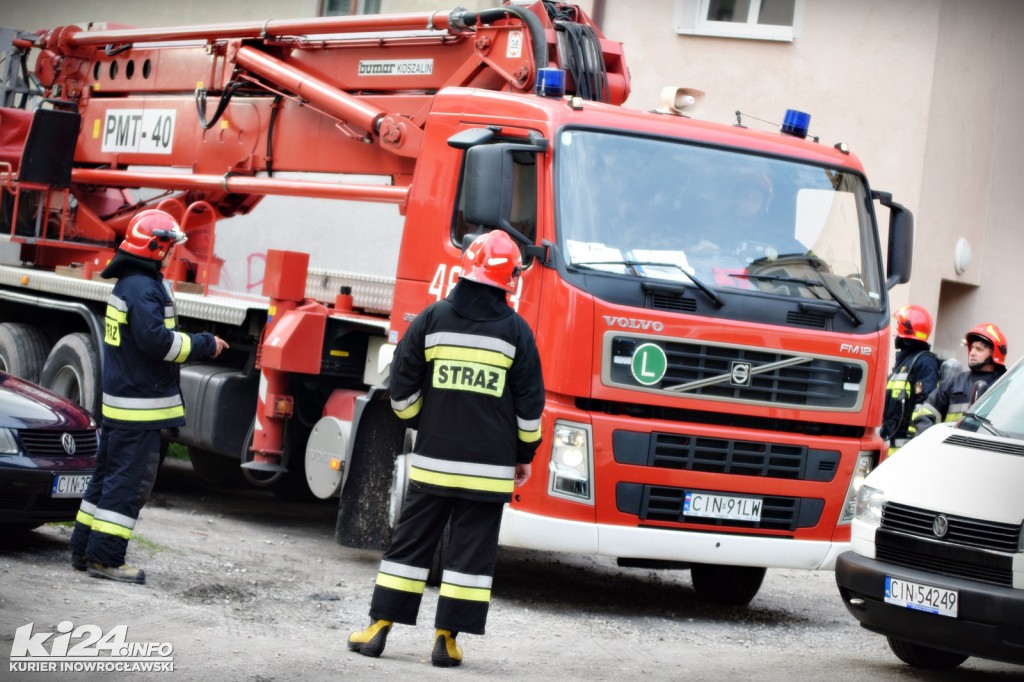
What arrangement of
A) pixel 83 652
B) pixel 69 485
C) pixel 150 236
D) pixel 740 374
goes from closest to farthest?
pixel 83 652 < pixel 150 236 < pixel 740 374 < pixel 69 485

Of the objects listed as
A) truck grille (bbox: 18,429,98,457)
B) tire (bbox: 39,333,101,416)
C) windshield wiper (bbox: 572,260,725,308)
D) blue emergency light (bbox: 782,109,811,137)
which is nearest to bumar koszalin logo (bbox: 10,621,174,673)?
truck grille (bbox: 18,429,98,457)

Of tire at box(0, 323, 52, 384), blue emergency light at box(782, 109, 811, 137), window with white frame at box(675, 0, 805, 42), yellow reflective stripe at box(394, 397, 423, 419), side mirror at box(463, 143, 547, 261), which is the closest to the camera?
yellow reflective stripe at box(394, 397, 423, 419)

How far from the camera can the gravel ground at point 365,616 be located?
6.29 m

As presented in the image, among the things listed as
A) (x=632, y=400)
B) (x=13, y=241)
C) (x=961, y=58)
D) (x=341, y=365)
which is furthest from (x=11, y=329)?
(x=961, y=58)

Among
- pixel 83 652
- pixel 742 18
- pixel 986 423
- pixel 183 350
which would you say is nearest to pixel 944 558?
pixel 986 423

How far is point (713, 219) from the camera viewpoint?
7.91 m

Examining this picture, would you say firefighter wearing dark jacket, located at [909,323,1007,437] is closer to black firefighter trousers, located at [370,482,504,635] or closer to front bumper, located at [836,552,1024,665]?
front bumper, located at [836,552,1024,665]

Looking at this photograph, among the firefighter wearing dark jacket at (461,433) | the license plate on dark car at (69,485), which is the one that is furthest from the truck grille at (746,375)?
the license plate on dark car at (69,485)

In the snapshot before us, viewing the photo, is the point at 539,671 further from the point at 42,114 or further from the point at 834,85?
the point at 834,85

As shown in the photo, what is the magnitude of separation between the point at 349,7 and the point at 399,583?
36.2 feet

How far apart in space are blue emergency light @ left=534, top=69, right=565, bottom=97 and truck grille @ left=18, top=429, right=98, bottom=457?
124 inches

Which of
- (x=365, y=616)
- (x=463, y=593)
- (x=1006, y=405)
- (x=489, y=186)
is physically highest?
(x=489, y=186)

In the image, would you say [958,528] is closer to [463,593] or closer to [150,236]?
[463,593]

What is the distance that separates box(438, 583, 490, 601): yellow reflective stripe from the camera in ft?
20.9
